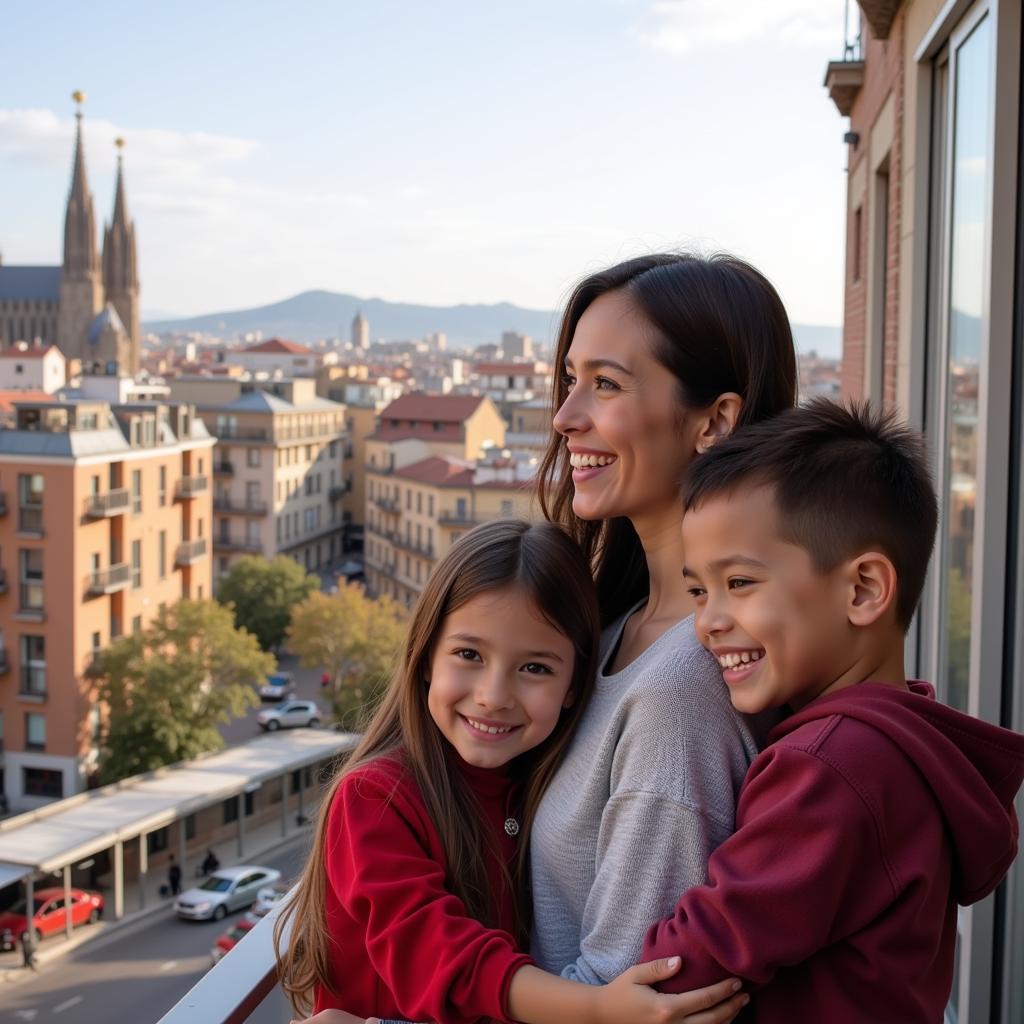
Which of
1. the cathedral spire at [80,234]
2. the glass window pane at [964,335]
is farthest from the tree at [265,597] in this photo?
the cathedral spire at [80,234]

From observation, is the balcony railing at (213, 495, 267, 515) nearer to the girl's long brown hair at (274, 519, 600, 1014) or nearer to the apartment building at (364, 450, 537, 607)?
the apartment building at (364, 450, 537, 607)

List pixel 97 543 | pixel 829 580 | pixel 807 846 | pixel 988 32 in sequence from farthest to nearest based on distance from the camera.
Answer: pixel 97 543, pixel 988 32, pixel 829 580, pixel 807 846

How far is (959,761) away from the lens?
1494 mm

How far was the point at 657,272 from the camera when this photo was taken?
2020mm

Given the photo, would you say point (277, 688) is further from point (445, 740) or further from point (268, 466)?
point (445, 740)

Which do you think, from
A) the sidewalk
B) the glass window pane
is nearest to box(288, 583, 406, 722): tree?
the sidewalk

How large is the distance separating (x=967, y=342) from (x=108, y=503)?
28.6 metres

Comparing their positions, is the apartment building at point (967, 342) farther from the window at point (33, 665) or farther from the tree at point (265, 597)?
the tree at point (265, 597)

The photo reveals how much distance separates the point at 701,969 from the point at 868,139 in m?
6.53

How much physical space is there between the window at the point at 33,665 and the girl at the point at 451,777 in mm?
29353

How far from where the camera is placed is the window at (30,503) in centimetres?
2897

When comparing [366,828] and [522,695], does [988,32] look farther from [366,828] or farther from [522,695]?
[366,828]

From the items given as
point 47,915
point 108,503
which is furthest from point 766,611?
point 108,503

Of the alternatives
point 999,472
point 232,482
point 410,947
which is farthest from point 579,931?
point 232,482
